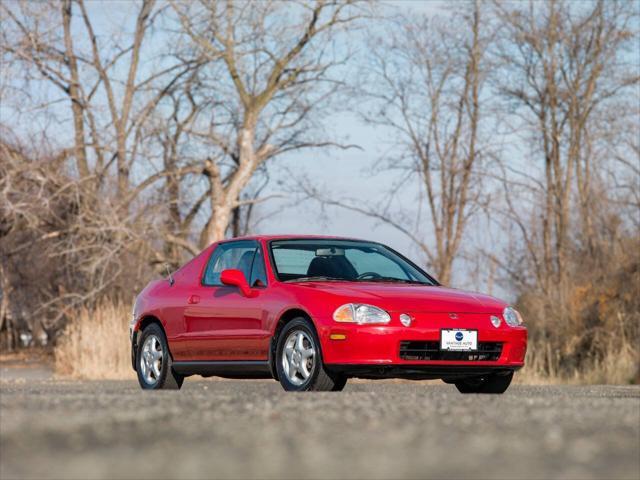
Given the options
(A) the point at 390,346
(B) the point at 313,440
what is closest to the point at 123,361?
(A) the point at 390,346

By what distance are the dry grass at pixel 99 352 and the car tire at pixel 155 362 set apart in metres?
7.67

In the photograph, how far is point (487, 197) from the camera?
3175cm

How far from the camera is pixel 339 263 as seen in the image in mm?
11617

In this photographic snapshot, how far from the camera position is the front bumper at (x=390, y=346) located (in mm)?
10078

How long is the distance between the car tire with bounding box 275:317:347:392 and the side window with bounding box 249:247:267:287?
75 centimetres

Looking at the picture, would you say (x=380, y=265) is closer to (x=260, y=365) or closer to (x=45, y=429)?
(x=260, y=365)

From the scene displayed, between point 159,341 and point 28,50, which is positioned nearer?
point 159,341

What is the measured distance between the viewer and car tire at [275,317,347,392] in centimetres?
1016

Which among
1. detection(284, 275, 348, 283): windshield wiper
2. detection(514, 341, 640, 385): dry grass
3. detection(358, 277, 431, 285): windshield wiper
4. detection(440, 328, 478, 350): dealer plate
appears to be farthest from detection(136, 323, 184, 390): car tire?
detection(514, 341, 640, 385): dry grass

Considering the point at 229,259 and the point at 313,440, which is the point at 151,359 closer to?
the point at 229,259

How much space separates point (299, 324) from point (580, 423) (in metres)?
4.57

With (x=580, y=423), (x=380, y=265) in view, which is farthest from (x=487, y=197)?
(x=580, y=423)

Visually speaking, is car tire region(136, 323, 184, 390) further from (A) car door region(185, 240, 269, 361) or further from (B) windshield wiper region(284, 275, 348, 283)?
(B) windshield wiper region(284, 275, 348, 283)

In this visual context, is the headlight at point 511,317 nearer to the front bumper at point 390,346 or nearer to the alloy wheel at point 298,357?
the front bumper at point 390,346
